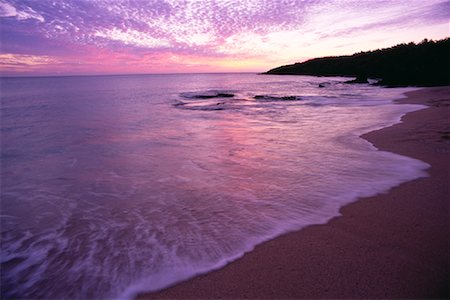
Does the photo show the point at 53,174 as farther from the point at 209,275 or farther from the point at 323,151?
the point at 323,151

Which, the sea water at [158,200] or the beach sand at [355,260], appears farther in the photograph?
the sea water at [158,200]

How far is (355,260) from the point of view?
2.99 meters

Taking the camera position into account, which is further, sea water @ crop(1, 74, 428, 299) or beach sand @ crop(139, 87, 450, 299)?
sea water @ crop(1, 74, 428, 299)

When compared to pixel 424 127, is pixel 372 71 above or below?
above

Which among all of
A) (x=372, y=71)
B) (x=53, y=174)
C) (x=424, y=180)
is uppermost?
(x=372, y=71)

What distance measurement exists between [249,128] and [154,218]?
824cm

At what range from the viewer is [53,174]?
650 cm

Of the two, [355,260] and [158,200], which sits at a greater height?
[355,260]

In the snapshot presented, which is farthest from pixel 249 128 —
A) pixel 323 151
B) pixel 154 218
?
pixel 154 218

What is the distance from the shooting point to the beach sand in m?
2.63

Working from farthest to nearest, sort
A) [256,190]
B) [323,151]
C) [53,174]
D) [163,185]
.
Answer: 1. [323,151]
2. [53,174]
3. [163,185]
4. [256,190]

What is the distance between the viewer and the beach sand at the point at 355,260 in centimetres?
263

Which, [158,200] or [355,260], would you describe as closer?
[355,260]

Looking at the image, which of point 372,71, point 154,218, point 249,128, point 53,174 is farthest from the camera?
point 372,71
